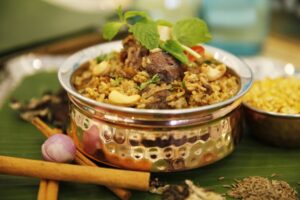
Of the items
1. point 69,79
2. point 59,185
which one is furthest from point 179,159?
point 69,79

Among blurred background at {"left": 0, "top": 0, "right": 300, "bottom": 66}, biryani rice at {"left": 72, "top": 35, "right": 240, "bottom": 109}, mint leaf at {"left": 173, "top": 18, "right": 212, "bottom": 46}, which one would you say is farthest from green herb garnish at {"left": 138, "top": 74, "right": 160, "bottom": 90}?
blurred background at {"left": 0, "top": 0, "right": 300, "bottom": 66}

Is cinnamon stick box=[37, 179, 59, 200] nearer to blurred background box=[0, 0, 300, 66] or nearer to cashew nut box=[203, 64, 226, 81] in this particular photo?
cashew nut box=[203, 64, 226, 81]

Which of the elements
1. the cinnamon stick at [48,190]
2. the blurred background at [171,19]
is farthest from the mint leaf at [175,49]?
the blurred background at [171,19]

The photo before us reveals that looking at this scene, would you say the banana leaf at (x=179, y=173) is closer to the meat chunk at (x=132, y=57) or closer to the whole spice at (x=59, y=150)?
the whole spice at (x=59, y=150)

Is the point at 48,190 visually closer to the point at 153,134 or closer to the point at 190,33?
the point at 153,134

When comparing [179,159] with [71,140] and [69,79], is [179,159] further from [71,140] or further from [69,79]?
[69,79]
